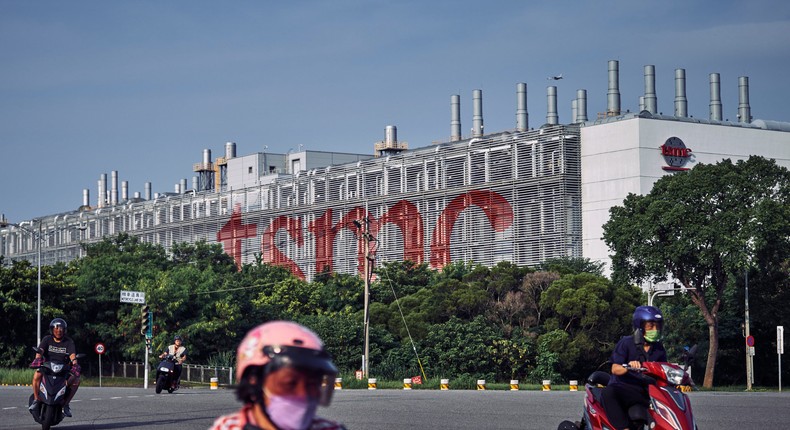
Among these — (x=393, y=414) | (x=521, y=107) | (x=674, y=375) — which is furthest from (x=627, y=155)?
(x=674, y=375)

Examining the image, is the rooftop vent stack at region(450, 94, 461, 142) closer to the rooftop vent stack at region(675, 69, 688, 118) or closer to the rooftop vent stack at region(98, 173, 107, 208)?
the rooftop vent stack at region(675, 69, 688, 118)

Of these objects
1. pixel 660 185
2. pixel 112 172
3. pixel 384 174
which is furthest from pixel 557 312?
pixel 112 172

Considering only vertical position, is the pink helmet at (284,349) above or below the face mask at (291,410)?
above

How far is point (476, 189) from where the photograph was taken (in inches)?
3383

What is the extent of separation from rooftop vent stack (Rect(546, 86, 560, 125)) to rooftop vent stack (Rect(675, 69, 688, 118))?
30.4 ft

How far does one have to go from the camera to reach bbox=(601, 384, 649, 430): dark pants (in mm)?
10938

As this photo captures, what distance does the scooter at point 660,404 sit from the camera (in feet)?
34.2

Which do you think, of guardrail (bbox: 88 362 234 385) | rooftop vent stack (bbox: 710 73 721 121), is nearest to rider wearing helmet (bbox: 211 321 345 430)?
guardrail (bbox: 88 362 234 385)

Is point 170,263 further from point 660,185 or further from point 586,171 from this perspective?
point 660,185

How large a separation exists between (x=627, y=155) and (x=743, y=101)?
21520 millimetres

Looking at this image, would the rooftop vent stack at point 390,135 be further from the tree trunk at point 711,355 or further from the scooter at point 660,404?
the scooter at point 660,404

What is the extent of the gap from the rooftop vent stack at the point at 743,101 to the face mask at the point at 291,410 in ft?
309

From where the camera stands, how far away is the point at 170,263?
292ft

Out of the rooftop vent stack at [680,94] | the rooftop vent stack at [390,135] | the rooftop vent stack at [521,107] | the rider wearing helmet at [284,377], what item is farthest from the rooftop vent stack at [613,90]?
the rider wearing helmet at [284,377]
